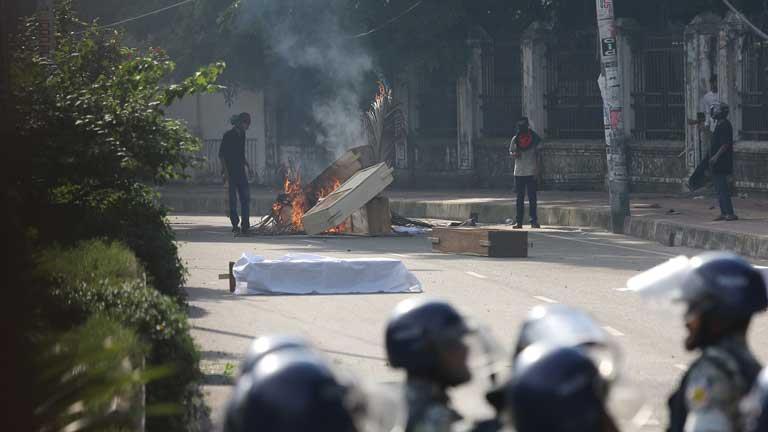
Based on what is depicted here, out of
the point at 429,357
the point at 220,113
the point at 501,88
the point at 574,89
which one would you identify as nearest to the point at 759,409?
the point at 429,357

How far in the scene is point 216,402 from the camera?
29.5 ft

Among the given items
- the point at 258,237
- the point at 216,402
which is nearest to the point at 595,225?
the point at 258,237

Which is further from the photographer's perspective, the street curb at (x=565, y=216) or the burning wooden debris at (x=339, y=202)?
the burning wooden debris at (x=339, y=202)

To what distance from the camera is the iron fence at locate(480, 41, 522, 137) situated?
3294 centimetres

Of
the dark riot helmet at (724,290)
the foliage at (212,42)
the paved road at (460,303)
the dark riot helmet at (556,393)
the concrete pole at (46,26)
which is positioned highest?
the foliage at (212,42)

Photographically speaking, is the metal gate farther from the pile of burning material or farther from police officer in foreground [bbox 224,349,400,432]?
police officer in foreground [bbox 224,349,400,432]

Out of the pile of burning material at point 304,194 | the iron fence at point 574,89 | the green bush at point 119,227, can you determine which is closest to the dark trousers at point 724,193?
the pile of burning material at point 304,194

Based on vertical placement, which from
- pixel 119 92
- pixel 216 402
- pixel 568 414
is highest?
pixel 119 92

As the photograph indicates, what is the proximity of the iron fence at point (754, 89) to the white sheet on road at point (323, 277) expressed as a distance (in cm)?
1264

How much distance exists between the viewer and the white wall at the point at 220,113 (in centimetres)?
3934

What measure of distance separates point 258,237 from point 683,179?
8798 mm

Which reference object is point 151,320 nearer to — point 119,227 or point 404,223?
point 119,227

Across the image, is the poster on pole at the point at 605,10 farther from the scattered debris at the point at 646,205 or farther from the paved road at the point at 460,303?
the scattered debris at the point at 646,205

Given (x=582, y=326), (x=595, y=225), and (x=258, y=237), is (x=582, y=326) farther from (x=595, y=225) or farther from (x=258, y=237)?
(x=595, y=225)
